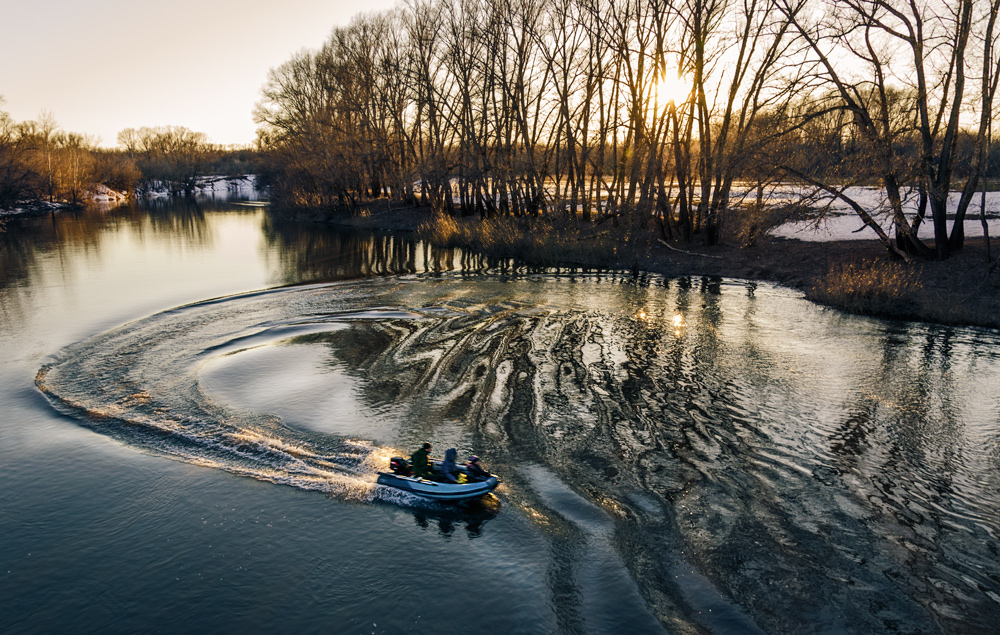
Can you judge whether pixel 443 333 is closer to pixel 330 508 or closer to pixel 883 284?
pixel 330 508

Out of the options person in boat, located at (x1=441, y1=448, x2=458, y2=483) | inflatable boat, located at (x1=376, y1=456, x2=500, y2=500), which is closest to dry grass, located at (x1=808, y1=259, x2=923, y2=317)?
inflatable boat, located at (x1=376, y1=456, x2=500, y2=500)

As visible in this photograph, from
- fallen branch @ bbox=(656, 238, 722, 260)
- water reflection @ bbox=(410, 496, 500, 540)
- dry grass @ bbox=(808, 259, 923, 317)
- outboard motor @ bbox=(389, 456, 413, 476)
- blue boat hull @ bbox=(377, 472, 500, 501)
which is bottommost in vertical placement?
water reflection @ bbox=(410, 496, 500, 540)

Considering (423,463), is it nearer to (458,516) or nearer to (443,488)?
(443,488)

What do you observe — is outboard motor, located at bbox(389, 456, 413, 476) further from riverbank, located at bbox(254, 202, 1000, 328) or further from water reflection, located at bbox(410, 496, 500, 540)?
riverbank, located at bbox(254, 202, 1000, 328)

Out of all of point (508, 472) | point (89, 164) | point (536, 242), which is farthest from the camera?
point (89, 164)

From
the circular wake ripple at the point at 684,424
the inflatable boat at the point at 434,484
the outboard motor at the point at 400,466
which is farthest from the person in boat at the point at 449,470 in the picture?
the circular wake ripple at the point at 684,424

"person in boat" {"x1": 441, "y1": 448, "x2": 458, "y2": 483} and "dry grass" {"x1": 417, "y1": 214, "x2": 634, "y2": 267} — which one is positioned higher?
"dry grass" {"x1": 417, "y1": 214, "x2": 634, "y2": 267}

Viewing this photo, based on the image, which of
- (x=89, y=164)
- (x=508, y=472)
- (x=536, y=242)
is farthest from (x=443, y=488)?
(x=89, y=164)
